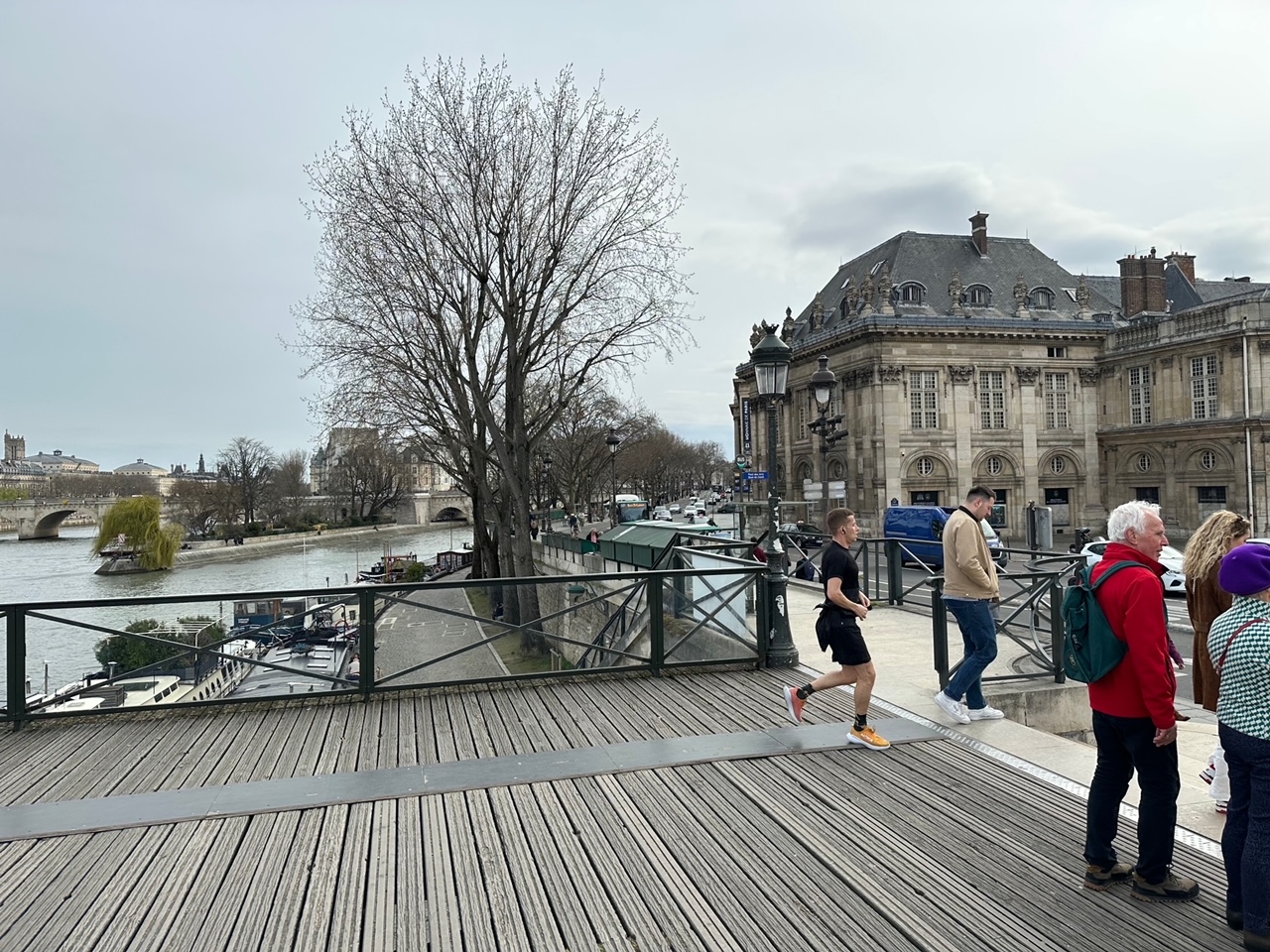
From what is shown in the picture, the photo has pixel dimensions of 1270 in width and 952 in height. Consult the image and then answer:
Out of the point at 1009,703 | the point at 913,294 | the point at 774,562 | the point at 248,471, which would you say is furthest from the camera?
the point at 248,471

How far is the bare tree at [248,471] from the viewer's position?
95.1 metres

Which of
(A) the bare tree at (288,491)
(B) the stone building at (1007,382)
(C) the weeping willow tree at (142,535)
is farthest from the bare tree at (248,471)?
(B) the stone building at (1007,382)

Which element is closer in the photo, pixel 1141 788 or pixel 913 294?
pixel 1141 788

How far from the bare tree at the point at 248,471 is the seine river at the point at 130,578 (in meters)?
11.5

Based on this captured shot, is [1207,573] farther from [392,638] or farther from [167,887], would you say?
[392,638]

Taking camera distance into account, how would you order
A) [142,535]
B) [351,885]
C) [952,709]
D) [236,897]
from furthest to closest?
[142,535] → [952,709] → [351,885] → [236,897]

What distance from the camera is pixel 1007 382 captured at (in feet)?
162

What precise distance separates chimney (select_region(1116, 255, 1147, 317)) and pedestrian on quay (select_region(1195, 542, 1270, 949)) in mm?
57857

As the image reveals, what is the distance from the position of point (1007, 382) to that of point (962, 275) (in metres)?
7.49

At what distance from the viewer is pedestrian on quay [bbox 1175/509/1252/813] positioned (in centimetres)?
441

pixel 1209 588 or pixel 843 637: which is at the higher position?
pixel 1209 588

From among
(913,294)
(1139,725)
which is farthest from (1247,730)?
(913,294)

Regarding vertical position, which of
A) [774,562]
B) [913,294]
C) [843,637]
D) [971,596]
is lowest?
[843,637]

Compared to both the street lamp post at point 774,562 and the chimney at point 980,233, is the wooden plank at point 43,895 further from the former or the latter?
the chimney at point 980,233
